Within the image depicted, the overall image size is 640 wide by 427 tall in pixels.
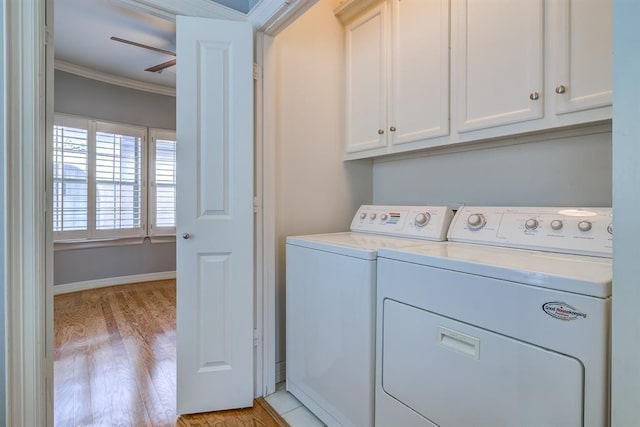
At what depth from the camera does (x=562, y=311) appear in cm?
Answer: 81

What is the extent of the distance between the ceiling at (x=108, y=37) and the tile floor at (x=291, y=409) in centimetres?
219

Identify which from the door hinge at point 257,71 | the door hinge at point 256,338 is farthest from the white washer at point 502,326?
the door hinge at point 257,71

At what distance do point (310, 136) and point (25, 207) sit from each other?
4.74 feet

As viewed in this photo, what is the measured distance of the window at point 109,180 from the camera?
12.5ft

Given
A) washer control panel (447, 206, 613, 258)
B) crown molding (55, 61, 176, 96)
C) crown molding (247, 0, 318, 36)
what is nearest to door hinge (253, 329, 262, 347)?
washer control panel (447, 206, 613, 258)

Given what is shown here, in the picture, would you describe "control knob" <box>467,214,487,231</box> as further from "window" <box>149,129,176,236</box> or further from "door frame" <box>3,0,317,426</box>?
"window" <box>149,129,176,236</box>

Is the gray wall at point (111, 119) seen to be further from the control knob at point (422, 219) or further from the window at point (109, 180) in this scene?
the control knob at point (422, 219)

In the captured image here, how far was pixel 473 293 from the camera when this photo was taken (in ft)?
3.25

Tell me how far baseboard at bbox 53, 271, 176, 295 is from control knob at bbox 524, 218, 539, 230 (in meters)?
4.44

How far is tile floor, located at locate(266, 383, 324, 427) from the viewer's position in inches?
64.0

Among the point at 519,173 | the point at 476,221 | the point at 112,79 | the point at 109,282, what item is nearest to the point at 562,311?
the point at 476,221

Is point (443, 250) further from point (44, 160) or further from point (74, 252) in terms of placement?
point (74, 252)

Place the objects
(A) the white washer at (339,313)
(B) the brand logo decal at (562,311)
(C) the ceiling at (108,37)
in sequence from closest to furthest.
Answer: (B) the brand logo decal at (562,311)
(A) the white washer at (339,313)
(C) the ceiling at (108,37)

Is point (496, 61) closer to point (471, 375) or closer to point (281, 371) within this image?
point (471, 375)
